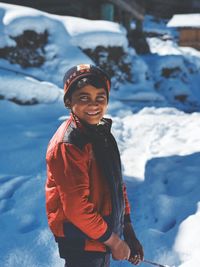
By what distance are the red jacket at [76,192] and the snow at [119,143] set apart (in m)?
0.97

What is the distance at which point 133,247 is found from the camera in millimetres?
1760

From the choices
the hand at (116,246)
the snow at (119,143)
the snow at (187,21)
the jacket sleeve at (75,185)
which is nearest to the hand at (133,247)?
the hand at (116,246)

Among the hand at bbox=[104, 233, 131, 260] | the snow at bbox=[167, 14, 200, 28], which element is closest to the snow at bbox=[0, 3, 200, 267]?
the hand at bbox=[104, 233, 131, 260]

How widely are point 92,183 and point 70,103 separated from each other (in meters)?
0.37

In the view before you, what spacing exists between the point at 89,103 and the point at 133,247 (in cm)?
79

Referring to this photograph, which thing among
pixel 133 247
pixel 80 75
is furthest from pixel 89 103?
pixel 133 247

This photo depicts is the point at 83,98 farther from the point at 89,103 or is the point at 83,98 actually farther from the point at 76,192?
the point at 76,192

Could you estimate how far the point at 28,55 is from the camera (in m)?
7.50

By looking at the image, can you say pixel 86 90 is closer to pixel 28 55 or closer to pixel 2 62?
pixel 2 62

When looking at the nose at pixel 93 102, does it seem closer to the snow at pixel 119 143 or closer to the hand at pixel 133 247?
the hand at pixel 133 247

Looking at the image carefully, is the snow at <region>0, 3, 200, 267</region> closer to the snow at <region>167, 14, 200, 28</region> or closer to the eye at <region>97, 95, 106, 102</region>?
the eye at <region>97, 95, 106, 102</region>

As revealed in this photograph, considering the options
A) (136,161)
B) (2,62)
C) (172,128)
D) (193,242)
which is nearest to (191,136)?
(172,128)

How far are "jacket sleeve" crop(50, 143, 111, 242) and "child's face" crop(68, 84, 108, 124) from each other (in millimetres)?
158

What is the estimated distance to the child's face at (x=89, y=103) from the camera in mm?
1489
